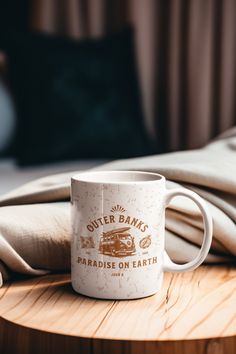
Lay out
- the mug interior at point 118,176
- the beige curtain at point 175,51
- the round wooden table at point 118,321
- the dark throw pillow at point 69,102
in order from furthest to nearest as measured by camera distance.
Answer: the beige curtain at point 175,51 < the dark throw pillow at point 69,102 < the mug interior at point 118,176 < the round wooden table at point 118,321

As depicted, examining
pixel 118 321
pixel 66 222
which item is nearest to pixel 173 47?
pixel 66 222

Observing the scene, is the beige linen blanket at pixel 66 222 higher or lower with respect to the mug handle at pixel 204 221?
lower

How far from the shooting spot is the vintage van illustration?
52cm

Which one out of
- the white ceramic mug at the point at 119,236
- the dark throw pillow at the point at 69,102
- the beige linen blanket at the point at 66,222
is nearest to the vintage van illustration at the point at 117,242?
the white ceramic mug at the point at 119,236

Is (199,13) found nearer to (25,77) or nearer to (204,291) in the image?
(25,77)

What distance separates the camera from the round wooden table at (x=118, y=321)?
1.48ft

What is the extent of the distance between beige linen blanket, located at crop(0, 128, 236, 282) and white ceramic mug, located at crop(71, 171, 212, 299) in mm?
75

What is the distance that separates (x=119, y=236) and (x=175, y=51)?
1798 mm

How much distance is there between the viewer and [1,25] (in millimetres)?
2156

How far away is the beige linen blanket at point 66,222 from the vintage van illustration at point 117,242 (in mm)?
103

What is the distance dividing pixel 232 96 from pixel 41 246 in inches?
65.4

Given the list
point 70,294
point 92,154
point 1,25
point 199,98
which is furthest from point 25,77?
point 70,294

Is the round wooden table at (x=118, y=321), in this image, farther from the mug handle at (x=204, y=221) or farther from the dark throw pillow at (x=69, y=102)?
the dark throw pillow at (x=69, y=102)

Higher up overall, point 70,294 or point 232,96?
point 70,294
